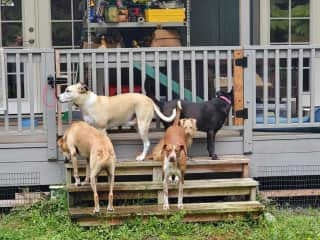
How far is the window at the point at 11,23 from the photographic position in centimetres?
838

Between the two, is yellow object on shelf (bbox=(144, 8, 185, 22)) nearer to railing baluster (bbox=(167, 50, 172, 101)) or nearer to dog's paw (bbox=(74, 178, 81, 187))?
railing baluster (bbox=(167, 50, 172, 101))

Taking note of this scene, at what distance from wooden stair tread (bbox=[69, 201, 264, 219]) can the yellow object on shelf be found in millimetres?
3134

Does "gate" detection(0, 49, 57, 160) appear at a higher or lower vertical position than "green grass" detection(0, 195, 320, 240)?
higher

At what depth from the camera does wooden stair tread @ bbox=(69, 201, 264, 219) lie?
210 inches

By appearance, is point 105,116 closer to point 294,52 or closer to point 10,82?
point 294,52

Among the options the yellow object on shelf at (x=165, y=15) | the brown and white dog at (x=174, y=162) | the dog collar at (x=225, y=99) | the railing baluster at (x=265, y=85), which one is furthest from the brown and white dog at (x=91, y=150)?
the yellow object on shelf at (x=165, y=15)

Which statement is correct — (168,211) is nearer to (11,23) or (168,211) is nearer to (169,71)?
(169,71)

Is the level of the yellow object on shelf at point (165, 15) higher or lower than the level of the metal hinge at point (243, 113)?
higher

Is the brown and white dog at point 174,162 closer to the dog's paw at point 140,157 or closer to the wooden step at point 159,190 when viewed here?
the wooden step at point 159,190

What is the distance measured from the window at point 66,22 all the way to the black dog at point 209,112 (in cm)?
273

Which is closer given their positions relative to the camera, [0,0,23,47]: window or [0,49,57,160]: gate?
[0,49,57,160]: gate

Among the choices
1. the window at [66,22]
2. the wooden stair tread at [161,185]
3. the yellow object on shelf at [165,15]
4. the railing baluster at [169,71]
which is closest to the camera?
the wooden stair tread at [161,185]

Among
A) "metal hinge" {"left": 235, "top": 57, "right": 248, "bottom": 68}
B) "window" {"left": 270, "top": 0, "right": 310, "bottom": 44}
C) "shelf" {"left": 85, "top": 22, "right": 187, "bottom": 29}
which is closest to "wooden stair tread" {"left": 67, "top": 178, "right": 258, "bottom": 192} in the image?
"metal hinge" {"left": 235, "top": 57, "right": 248, "bottom": 68}

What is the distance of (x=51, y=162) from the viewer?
20.5ft
